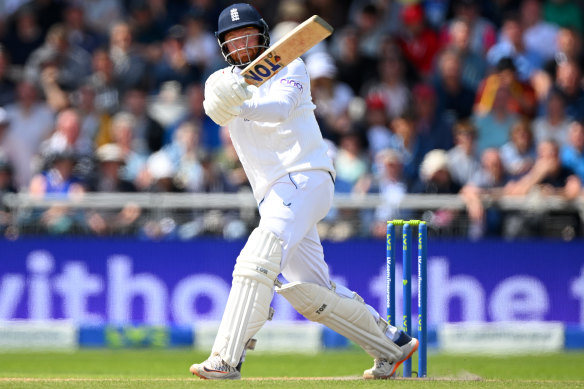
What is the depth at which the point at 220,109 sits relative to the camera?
526 centimetres

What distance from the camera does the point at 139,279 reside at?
383 inches

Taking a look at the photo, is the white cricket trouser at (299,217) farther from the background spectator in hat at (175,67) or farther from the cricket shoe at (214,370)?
the background spectator in hat at (175,67)

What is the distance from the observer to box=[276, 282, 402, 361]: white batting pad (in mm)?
5672

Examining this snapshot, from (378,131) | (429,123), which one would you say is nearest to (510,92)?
(429,123)

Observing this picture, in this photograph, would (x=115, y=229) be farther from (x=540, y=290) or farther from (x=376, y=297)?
(x=540, y=290)

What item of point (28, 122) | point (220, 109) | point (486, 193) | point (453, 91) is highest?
point (453, 91)

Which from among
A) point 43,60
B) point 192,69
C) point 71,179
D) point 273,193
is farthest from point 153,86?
point 273,193

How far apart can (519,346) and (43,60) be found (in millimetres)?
5585

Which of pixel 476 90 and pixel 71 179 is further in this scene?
pixel 476 90

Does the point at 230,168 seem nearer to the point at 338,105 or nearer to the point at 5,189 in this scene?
the point at 338,105

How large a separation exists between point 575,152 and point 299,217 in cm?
→ 534

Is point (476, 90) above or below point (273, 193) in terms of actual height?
above

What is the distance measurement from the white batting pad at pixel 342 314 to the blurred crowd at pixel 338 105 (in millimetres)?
3660

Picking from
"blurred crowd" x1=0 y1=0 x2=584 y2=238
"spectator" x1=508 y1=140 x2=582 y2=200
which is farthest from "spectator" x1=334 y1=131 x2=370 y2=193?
"spectator" x1=508 y1=140 x2=582 y2=200
